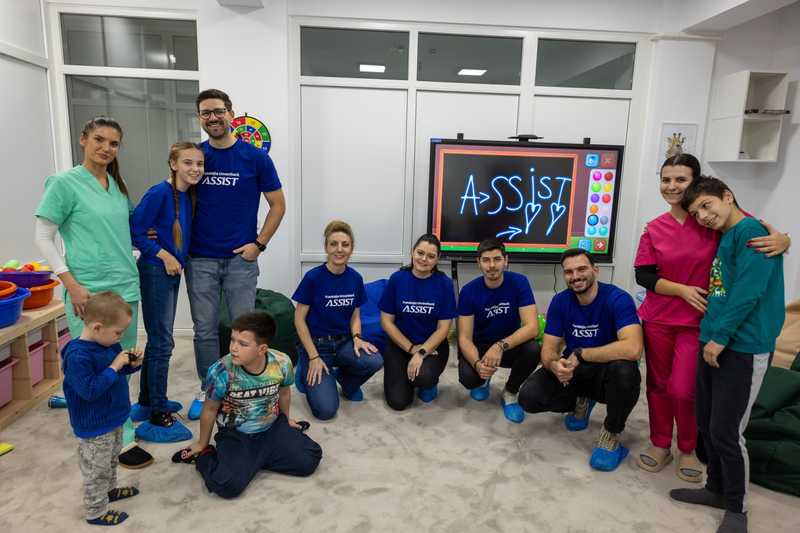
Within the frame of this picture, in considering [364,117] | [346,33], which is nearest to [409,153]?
[364,117]

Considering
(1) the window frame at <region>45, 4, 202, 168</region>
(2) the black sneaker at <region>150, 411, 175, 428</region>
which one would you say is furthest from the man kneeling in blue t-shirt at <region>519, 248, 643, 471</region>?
(1) the window frame at <region>45, 4, 202, 168</region>

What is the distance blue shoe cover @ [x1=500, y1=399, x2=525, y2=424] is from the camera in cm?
272

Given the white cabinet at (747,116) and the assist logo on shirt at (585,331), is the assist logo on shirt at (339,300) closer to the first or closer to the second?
the assist logo on shirt at (585,331)

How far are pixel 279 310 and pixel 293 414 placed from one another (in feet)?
2.85

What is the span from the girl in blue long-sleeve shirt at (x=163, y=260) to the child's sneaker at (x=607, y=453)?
6.27ft

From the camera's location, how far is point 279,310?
134 inches

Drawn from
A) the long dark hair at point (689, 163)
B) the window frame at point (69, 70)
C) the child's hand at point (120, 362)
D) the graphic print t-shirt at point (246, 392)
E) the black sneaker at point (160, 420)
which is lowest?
the black sneaker at point (160, 420)

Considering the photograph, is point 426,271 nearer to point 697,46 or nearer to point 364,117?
point 364,117

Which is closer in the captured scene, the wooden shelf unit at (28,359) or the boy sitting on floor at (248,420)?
the boy sitting on floor at (248,420)

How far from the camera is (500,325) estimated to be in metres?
2.90

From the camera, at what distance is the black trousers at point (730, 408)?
177cm

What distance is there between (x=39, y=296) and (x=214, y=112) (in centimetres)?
156

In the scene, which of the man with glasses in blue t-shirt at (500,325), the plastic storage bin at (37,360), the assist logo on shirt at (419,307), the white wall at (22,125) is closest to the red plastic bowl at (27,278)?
the plastic storage bin at (37,360)

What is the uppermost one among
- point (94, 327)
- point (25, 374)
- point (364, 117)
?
point (364, 117)
